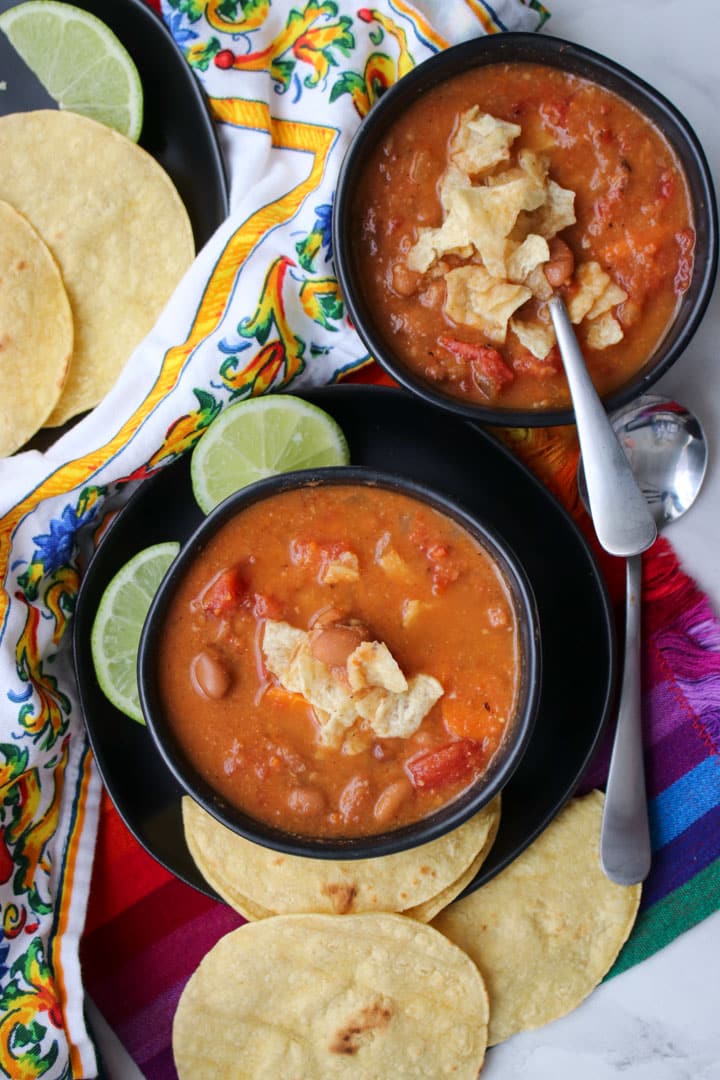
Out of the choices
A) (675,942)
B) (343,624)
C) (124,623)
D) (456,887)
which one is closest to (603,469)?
(343,624)

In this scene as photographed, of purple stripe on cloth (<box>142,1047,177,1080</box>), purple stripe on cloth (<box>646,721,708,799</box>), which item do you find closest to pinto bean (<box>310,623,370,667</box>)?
purple stripe on cloth (<box>646,721,708,799</box>)

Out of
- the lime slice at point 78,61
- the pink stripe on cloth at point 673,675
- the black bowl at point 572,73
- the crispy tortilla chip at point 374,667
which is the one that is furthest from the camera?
the pink stripe on cloth at point 673,675

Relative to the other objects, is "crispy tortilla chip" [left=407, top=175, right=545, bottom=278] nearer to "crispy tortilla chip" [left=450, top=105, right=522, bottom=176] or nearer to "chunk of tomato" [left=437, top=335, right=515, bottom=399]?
"crispy tortilla chip" [left=450, top=105, right=522, bottom=176]

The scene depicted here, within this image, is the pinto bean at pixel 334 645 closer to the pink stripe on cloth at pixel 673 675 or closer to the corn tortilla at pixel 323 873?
the corn tortilla at pixel 323 873

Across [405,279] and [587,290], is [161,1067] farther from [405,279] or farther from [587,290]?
[587,290]

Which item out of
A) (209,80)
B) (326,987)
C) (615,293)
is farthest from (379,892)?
(209,80)

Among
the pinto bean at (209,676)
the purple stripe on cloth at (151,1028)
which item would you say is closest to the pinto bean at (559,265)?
the pinto bean at (209,676)
